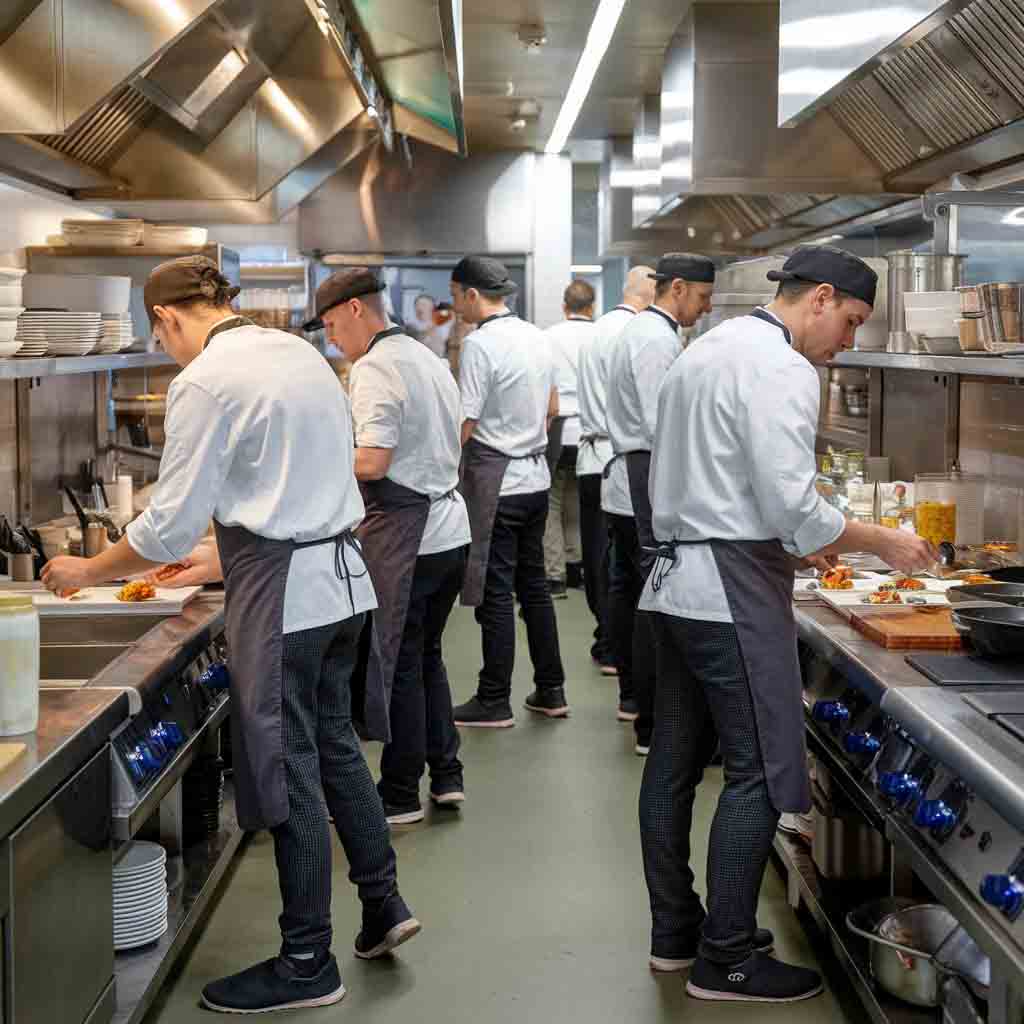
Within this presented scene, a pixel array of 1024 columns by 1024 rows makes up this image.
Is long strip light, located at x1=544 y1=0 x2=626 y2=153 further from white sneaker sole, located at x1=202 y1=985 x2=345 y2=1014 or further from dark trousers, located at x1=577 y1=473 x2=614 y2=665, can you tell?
white sneaker sole, located at x1=202 y1=985 x2=345 y2=1014

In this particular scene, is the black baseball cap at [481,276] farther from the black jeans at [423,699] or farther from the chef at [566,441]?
the chef at [566,441]

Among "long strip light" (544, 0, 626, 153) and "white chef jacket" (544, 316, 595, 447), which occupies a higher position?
"long strip light" (544, 0, 626, 153)

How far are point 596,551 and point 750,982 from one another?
140 inches

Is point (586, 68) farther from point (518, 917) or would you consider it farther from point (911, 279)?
point (518, 917)

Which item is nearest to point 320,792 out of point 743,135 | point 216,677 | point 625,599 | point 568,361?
point 216,677

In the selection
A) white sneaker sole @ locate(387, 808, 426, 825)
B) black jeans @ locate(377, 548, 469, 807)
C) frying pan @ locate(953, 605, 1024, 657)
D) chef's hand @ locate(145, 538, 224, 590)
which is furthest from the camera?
white sneaker sole @ locate(387, 808, 426, 825)

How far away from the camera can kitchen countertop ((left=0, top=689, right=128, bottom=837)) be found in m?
2.26

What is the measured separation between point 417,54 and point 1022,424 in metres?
2.19

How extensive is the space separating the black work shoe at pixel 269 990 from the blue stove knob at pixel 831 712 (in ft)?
4.17

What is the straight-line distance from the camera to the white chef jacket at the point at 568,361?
26.8 feet

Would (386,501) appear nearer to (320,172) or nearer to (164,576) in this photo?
(164,576)

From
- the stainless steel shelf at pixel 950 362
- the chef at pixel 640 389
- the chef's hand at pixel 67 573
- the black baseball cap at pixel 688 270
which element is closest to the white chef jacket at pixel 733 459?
the stainless steel shelf at pixel 950 362

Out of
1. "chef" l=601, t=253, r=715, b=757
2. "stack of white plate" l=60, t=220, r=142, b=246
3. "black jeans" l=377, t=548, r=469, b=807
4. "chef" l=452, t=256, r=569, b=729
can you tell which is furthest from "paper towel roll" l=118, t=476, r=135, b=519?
"chef" l=601, t=253, r=715, b=757

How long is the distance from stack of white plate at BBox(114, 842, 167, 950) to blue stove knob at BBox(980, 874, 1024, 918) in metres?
1.82
